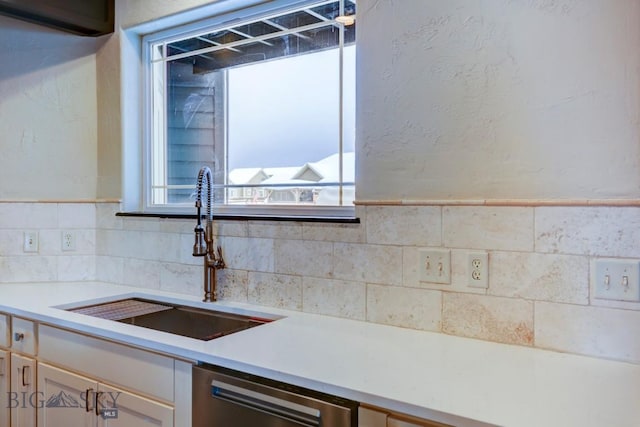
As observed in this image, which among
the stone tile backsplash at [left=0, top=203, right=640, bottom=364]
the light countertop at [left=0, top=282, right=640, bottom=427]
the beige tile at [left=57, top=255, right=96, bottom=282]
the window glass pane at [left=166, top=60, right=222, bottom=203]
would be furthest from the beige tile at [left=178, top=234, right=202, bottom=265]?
the beige tile at [left=57, top=255, right=96, bottom=282]

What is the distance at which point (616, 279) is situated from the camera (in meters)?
1.26

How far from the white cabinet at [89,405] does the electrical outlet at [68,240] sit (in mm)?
832

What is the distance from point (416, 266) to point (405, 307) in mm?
143

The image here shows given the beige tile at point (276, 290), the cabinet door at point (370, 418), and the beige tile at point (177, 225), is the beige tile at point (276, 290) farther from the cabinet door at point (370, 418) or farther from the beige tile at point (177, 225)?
the cabinet door at point (370, 418)

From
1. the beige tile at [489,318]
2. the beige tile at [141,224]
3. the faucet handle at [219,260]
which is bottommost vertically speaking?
the beige tile at [489,318]

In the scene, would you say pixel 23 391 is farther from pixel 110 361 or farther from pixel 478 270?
pixel 478 270

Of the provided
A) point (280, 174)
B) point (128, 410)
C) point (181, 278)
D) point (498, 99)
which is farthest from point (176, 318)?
point (498, 99)

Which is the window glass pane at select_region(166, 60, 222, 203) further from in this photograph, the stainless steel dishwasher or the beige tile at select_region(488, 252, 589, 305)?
the beige tile at select_region(488, 252, 589, 305)

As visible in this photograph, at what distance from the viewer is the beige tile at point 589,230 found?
4.10 ft

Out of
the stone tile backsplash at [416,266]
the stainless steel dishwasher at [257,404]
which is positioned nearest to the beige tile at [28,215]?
the stone tile backsplash at [416,266]

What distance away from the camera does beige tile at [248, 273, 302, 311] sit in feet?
6.07

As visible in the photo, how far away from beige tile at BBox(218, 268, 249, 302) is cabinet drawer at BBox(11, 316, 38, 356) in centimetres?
70

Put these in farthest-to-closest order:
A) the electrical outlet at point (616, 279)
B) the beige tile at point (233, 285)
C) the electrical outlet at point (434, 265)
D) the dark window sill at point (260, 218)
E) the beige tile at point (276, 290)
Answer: the beige tile at point (233, 285), the beige tile at point (276, 290), the dark window sill at point (260, 218), the electrical outlet at point (434, 265), the electrical outlet at point (616, 279)

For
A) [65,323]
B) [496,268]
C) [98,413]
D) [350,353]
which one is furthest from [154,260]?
[496,268]
